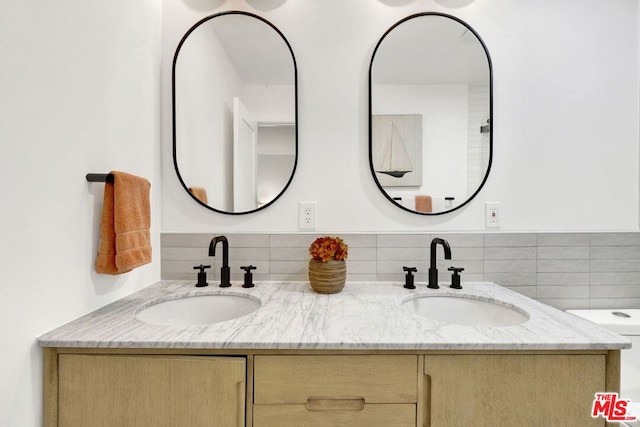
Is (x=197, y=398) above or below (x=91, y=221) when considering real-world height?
below

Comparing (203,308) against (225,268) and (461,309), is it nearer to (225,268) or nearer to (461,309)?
(225,268)

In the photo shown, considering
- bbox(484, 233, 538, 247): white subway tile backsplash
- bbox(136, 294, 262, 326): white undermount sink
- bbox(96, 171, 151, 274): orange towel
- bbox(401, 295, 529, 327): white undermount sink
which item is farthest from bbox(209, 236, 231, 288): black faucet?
bbox(484, 233, 538, 247): white subway tile backsplash

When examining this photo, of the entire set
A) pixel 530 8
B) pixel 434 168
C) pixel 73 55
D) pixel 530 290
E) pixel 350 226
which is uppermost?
pixel 530 8

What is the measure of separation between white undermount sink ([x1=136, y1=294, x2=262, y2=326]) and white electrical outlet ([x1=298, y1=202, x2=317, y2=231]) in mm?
404

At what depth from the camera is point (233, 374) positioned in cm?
83

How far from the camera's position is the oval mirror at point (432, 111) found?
1.45 m

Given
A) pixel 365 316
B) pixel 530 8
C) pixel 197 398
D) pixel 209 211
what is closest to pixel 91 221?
pixel 209 211

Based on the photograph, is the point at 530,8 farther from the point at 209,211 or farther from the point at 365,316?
the point at 209,211

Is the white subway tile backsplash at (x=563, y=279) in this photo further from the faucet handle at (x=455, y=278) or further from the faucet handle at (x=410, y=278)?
the faucet handle at (x=410, y=278)

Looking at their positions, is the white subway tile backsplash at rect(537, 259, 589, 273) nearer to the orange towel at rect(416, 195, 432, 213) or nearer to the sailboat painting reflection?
the orange towel at rect(416, 195, 432, 213)

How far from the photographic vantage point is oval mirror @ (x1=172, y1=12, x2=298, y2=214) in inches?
56.9

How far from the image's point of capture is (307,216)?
1.46 meters

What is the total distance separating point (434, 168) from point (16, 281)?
149 centimetres
